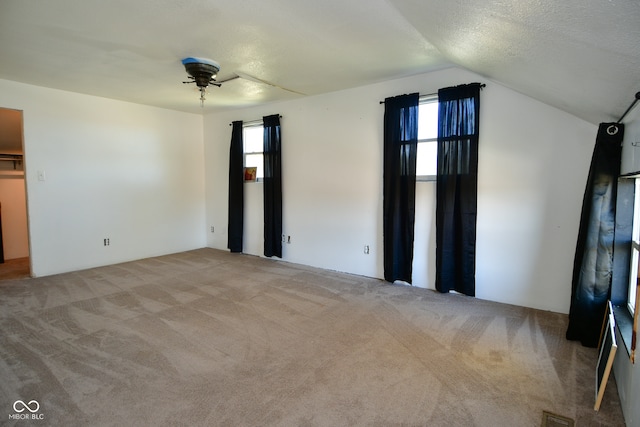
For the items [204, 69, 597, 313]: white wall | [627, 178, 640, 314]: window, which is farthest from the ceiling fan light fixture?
[627, 178, 640, 314]: window

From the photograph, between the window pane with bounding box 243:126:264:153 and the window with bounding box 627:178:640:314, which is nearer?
the window with bounding box 627:178:640:314

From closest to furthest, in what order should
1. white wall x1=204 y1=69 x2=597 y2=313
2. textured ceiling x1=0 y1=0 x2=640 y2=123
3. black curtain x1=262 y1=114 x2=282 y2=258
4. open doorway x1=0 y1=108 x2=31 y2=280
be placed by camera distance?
textured ceiling x1=0 y1=0 x2=640 y2=123, white wall x1=204 y1=69 x2=597 y2=313, black curtain x1=262 y1=114 x2=282 y2=258, open doorway x1=0 y1=108 x2=31 y2=280

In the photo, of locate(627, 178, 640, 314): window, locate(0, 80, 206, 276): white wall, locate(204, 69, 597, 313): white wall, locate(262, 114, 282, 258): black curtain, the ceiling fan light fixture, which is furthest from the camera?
locate(262, 114, 282, 258): black curtain

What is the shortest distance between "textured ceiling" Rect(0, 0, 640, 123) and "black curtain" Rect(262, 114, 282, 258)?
1133 millimetres

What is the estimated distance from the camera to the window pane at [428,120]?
3684 millimetres

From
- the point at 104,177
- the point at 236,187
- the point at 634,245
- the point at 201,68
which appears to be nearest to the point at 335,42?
the point at 201,68

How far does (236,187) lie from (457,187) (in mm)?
3695

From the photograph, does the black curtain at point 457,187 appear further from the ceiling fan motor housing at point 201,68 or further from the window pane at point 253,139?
the window pane at point 253,139

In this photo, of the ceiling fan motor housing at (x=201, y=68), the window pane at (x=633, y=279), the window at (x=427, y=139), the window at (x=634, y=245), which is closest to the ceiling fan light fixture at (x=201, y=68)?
the ceiling fan motor housing at (x=201, y=68)

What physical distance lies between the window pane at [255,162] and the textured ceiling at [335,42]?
5.36ft

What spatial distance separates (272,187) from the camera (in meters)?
5.11

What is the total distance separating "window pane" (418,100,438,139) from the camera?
3.68m

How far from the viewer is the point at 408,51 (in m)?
2.99

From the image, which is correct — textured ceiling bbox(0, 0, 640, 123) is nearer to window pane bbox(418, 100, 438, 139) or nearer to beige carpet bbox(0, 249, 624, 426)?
window pane bbox(418, 100, 438, 139)
